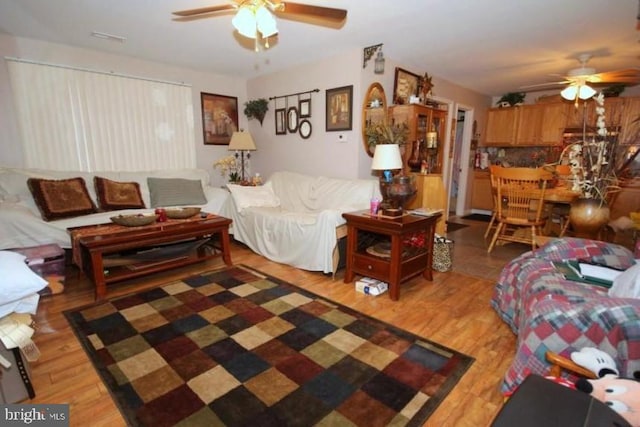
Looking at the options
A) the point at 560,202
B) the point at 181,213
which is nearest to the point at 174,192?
the point at 181,213

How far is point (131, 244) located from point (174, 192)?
1355mm

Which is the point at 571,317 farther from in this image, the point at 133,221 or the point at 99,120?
the point at 99,120

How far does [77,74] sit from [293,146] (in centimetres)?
259

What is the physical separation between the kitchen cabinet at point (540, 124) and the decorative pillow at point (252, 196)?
457 centimetres

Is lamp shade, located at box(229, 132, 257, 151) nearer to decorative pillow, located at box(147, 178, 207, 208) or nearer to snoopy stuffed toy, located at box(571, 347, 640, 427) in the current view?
decorative pillow, located at box(147, 178, 207, 208)

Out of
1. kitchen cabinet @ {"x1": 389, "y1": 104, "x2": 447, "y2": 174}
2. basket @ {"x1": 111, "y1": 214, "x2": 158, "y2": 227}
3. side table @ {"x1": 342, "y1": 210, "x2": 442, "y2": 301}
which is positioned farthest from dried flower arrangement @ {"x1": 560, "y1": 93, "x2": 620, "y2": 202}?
basket @ {"x1": 111, "y1": 214, "x2": 158, "y2": 227}

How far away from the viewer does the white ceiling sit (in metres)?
2.45

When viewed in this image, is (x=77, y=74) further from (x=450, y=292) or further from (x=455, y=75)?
(x=455, y=75)

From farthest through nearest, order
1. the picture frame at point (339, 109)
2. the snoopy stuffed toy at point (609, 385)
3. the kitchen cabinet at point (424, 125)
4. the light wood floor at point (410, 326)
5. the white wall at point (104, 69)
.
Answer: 1. the picture frame at point (339, 109)
2. the kitchen cabinet at point (424, 125)
3. the white wall at point (104, 69)
4. the light wood floor at point (410, 326)
5. the snoopy stuffed toy at point (609, 385)

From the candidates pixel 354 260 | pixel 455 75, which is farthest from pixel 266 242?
pixel 455 75

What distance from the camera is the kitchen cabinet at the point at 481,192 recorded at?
18.9ft

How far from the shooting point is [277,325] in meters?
2.03

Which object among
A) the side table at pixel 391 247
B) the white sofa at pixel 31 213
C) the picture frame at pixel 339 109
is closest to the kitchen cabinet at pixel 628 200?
the side table at pixel 391 247

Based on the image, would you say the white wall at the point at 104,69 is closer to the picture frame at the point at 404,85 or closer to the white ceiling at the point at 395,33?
the white ceiling at the point at 395,33
